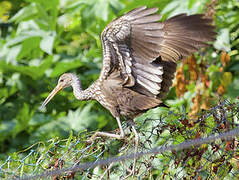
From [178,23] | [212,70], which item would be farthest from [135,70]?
[212,70]

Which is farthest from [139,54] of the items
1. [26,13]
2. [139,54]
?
[26,13]

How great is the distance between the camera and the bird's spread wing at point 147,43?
2.71 metres

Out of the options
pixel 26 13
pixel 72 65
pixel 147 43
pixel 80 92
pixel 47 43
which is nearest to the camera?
pixel 147 43

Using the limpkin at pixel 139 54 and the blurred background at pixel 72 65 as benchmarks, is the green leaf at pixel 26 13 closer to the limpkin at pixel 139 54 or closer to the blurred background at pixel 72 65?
the blurred background at pixel 72 65

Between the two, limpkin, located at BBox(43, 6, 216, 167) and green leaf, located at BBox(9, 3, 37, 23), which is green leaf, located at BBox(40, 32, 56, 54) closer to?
green leaf, located at BBox(9, 3, 37, 23)

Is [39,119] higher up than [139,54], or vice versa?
[139,54]

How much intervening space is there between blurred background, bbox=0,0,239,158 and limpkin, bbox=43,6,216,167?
1.23 metres

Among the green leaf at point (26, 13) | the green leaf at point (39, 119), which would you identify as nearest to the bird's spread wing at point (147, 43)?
the green leaf at point (39, 119)

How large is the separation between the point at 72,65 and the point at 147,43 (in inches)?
102

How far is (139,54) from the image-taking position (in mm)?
2793

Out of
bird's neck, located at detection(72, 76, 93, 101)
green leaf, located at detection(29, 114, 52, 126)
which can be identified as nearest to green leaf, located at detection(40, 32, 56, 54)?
green leaf, located at detection(29, 114, 52, 126)

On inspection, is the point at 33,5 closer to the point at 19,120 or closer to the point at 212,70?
the point at 19,120

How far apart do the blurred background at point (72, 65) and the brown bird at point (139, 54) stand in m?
1.21

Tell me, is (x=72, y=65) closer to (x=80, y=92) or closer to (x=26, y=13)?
(x=26, y=13)
